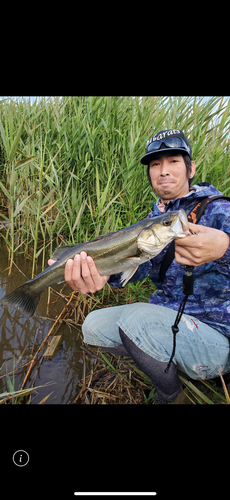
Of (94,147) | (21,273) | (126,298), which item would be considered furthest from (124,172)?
(21,273)

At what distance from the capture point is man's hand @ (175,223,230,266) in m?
1.60

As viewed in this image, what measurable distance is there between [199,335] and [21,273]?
8.54ft

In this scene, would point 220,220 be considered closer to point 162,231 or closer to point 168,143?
point 162,231

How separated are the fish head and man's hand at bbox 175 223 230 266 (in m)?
0.05

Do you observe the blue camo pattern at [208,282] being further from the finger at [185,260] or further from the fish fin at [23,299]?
the fish fin at [23,299]

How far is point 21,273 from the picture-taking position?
361 centimetres

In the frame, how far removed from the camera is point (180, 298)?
6.86 ft

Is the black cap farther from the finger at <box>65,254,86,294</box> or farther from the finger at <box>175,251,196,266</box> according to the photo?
the finger at <box>65,254,86,294</box>

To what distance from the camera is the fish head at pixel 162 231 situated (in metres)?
1.63

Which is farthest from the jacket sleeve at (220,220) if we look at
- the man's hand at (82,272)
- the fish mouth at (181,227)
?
the man's hand at (82,272)

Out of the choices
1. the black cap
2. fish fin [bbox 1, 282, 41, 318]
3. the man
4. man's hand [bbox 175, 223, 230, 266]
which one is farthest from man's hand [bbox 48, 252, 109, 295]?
the black cap

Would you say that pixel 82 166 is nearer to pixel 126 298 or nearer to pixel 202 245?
pixel 126 298

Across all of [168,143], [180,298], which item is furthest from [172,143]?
[180,298]

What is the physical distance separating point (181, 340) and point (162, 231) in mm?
782
